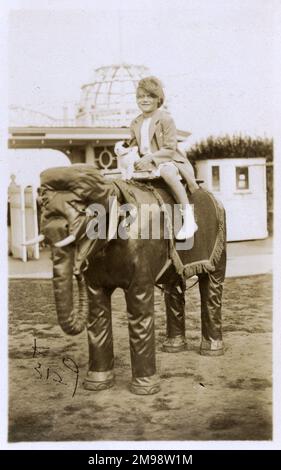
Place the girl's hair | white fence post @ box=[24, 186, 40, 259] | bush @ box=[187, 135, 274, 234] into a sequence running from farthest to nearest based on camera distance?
white fence post @ box=[24, 186, 40, 259] < bush @ box=[187, 135, 274, 234] < the girl's hair

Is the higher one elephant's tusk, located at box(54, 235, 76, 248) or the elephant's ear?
the elephant's ear

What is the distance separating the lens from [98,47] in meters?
3.24

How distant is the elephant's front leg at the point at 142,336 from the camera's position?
2490 mm

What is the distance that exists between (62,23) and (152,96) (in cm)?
76

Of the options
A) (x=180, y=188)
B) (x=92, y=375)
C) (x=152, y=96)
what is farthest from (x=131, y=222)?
(x=92, y=375)

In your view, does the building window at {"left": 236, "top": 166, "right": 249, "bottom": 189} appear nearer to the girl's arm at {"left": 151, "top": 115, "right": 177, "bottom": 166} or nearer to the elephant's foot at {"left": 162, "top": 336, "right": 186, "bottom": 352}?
the elephant's foot at {"left": 162, "top": 336, "right": 186, "bottom": 352}

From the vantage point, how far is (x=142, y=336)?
252 centimetres

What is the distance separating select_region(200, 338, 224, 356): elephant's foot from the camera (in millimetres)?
3043

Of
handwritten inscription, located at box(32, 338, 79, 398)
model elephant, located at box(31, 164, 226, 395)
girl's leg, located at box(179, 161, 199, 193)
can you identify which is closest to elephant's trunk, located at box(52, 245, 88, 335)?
model elephant, located at box(31, 164, 226, 395)

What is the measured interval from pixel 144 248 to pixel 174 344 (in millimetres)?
887

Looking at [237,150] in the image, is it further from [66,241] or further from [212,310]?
[66,241]

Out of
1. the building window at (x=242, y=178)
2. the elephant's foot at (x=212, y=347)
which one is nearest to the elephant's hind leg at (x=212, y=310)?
the elephant's foot at (x=212, y=347)

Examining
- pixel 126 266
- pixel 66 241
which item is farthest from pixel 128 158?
pixel 66 241
